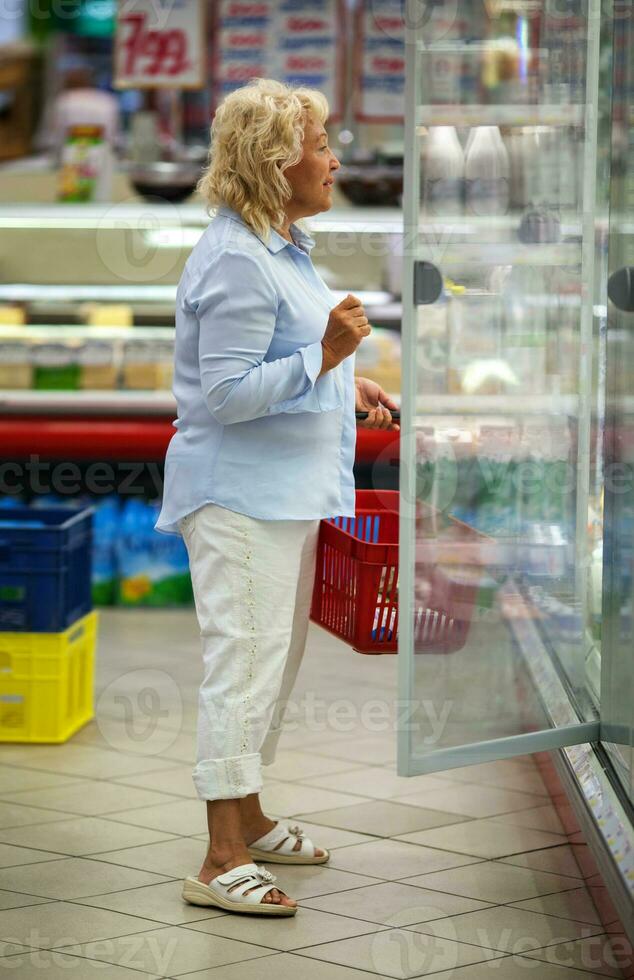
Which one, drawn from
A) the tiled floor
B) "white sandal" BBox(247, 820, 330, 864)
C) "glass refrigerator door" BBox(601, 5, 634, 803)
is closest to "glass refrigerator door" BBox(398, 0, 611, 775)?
"glass refrigerator door" BBox(601, 5, 634, 803)

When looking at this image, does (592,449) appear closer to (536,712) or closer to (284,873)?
(536,712)

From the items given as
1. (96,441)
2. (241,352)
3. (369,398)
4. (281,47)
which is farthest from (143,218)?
(241,352)

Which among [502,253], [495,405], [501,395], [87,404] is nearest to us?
[502,253]

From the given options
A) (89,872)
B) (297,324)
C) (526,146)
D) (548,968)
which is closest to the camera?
(548,968)

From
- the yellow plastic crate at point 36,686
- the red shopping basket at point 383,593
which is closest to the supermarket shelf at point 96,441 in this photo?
the yellow plastic crate at point 36,686

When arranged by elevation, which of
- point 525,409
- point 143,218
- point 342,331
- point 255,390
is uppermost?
point 143,218

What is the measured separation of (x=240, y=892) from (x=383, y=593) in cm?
71

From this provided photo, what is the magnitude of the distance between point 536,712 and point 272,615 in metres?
0.78

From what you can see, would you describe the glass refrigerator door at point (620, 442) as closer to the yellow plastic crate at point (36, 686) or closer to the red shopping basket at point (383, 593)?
the red shopping basket at point (383, 593)

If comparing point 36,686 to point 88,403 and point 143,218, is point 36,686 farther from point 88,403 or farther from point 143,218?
point 143,218

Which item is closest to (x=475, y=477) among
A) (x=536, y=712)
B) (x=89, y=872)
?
(x=536, y=712)

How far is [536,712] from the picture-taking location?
3271 mm

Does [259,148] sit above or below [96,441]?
above

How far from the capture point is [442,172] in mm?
3533
